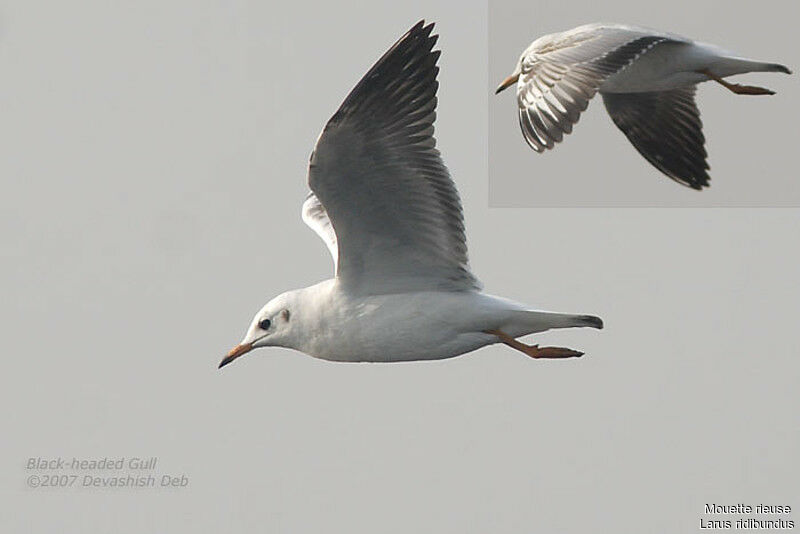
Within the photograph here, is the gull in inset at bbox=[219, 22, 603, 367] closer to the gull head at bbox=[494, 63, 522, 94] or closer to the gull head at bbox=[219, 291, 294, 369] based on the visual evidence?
the gull head at bbox=[219, 291, 294, 369]

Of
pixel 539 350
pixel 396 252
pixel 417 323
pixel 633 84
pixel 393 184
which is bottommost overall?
pixel 539 350

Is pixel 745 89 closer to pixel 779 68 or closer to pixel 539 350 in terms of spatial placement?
pixel 779 68

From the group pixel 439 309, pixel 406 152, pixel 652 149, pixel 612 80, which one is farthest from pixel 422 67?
pixel 652 149

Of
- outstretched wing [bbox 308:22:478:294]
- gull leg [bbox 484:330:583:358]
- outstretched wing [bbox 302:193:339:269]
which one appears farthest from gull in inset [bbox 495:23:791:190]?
outstretched wing [bbox 302:193:339:269]

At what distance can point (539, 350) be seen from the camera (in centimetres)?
1045

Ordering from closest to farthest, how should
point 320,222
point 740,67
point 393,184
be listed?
point 393,184 < point 320,222 < point 740,67

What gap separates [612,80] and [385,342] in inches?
118

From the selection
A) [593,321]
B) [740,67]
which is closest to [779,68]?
[740,67]

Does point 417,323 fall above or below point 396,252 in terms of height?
below

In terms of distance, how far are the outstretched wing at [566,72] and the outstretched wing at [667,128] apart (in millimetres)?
1530

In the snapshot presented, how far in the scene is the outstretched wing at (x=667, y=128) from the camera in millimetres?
13016

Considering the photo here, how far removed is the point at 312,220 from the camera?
11.5 meters

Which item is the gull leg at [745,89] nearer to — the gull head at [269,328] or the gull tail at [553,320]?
the gull tail at [553,320]

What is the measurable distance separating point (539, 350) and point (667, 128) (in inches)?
131
